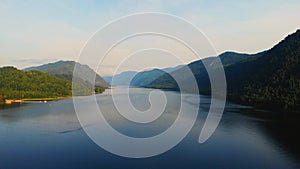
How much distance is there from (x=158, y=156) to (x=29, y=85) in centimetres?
4139

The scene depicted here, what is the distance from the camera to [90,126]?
2336 cm

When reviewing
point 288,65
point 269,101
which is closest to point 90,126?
point 269,101

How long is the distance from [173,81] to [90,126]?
8452 centimetres

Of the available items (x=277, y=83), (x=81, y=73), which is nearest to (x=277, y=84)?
(x=277, y=83)

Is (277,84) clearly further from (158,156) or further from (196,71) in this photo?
(196,71)

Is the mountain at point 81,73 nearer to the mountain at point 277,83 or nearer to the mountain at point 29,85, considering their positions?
the mountain at point 29,85

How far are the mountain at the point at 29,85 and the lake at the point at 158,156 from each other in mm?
19619

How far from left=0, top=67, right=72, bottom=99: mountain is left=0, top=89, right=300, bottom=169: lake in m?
19.6

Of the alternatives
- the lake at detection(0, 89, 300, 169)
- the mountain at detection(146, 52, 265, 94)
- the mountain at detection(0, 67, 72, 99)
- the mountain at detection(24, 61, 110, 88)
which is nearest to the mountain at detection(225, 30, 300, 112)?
the lake at detection(0, 89, 300, 169)

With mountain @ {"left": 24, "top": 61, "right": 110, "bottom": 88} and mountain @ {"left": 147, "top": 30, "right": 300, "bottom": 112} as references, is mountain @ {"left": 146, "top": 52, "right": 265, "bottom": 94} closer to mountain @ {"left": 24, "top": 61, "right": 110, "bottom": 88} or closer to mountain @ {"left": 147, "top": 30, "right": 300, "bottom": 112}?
mountain @ {"left": 24, "top": 61, "right": 110, "bottom": 88}

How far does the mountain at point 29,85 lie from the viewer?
45.7 meters

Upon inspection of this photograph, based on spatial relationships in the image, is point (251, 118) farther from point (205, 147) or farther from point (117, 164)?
point (117, 164)

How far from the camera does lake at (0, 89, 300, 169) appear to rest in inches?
580

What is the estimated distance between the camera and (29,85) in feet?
167
